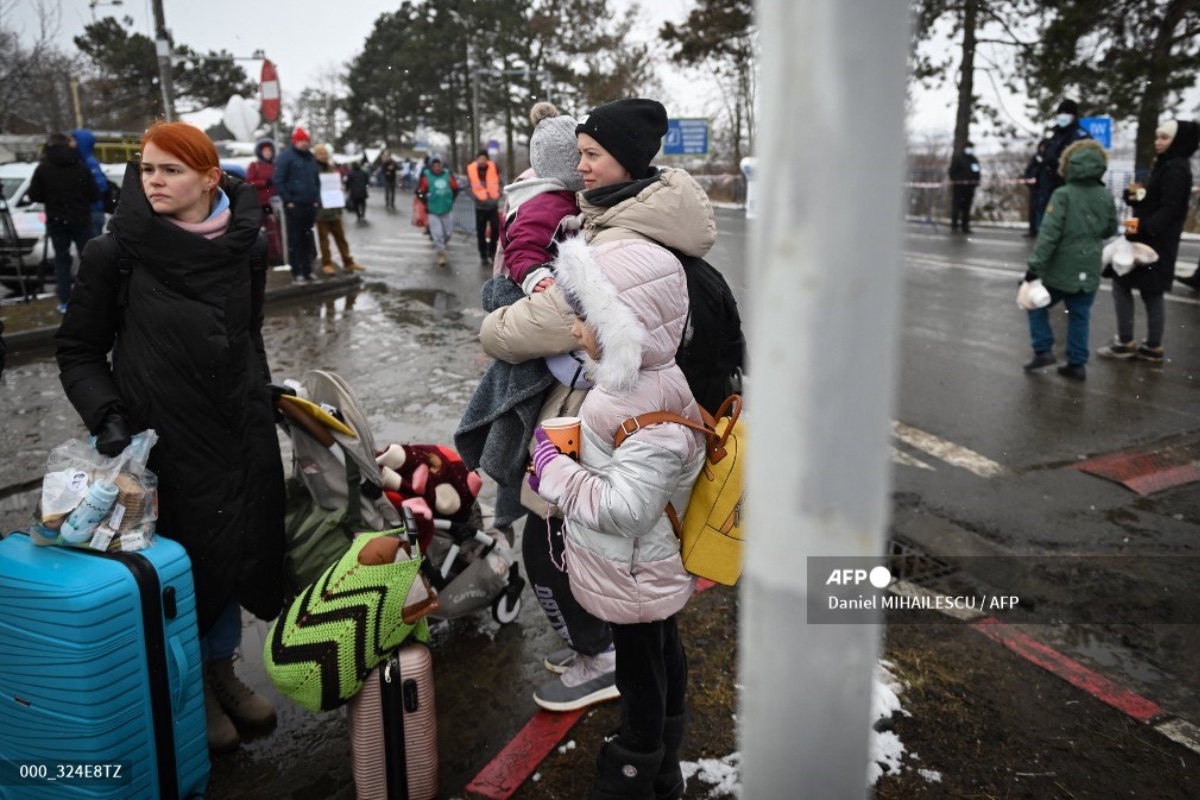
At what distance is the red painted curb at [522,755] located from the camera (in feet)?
8.63

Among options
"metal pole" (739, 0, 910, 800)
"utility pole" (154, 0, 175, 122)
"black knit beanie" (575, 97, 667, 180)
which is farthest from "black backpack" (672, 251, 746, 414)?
"utility pole" (154, 0, 175, 122)

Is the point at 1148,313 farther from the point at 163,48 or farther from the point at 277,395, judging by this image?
the point at 163,48

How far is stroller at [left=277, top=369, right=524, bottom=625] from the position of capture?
2.96 metres

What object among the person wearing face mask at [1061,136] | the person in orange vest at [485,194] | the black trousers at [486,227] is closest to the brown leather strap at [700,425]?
the person in orange vest at [485,194]

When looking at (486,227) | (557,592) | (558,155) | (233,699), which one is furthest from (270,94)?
(557,592)

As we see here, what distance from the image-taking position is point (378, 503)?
3.16 meters

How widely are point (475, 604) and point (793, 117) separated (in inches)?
113

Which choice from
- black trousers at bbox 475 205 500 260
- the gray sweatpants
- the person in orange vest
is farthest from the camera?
black trousers at bbox 475 205 500 260

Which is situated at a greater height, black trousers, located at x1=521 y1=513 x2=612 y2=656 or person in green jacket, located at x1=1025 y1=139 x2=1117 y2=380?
person in green jacket, located at x1=1025 y1=139 x2=1117 y2=380

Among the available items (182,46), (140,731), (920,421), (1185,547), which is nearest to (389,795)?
(140,731)

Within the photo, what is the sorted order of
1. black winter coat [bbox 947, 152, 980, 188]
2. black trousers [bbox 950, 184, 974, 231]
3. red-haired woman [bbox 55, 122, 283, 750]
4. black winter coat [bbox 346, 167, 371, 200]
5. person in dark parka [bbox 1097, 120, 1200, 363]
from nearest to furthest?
red-haired woman [bbox 55, 122, 283, 750] < person in dark parka [bbox 1097, 120, 1200, 363] < black winter coat [bbox 947, 152, 980, 188] < black trousers [bbox 950, 184, 974, 231] < black winter coat [bbox 346, 167, 371, 200]

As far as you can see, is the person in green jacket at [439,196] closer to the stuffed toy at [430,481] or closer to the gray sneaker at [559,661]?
the stuffed toy at [430,481]

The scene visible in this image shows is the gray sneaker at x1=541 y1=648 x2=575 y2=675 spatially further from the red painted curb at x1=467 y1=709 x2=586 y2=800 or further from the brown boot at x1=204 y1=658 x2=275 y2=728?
the brown boot at x1=204 y1=658 x2=275 y2=728

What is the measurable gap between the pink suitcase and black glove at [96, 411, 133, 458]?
989 millimetres
